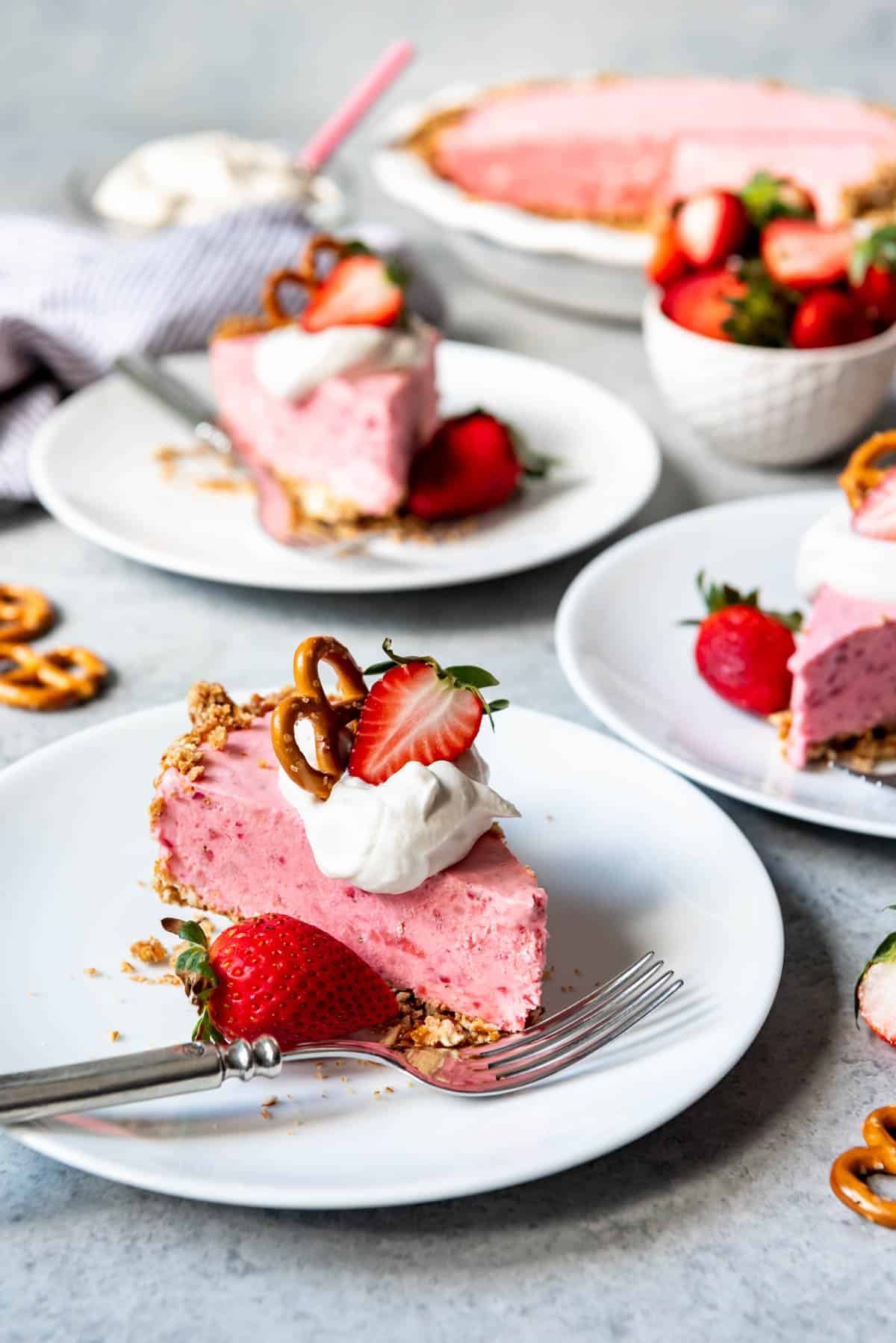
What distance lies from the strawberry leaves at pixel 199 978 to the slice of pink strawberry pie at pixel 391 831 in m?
0.13

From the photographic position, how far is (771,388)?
232cm

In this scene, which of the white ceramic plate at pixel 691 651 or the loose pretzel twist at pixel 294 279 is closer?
the white ceramic plate at pixel 691 651

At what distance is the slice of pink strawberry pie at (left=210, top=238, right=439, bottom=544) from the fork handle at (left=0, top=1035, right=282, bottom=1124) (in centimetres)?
107

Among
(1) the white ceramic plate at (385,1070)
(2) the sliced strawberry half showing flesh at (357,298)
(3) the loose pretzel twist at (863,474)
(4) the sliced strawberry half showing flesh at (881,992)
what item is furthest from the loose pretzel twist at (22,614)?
Result: (4) the sliced strawberry half showing flesh at (881,992)

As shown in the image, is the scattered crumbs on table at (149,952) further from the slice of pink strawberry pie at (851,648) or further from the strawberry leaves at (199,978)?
the slice of pink strawberry pie at (851,648)

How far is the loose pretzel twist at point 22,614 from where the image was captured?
196cm

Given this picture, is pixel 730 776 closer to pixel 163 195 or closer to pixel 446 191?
pixel 446 191

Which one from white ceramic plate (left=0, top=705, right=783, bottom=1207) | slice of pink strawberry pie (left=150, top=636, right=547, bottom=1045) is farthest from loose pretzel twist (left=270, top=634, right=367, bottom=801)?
white ceramic plate (left=0, top=705, right=783, bottom=1207)

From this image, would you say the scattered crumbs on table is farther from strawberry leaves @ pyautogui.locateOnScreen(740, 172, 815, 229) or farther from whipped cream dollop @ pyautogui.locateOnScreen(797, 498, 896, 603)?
strawberry leaves @ pyautogui.locateOnScreen(740, 172, 815, 229)

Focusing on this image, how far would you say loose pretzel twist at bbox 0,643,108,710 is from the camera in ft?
5.97

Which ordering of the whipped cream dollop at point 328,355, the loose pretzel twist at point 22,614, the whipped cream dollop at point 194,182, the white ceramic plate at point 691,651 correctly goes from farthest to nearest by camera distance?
the whipped cream dollop at point 194,182 → the whipped cream dollop at point 328,355 → the loose pretzel twist at point 22,614 → the white ceramic plate at point 691,651

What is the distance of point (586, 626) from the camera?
184cm

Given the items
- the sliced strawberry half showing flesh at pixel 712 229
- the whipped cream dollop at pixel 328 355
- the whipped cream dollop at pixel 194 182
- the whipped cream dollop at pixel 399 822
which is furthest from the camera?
the whipped cream dollop at pixel 194 182

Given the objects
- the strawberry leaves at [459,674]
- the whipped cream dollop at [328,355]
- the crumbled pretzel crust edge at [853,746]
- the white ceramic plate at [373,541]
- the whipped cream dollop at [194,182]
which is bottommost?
the whipped cream dollop at [194,182]
